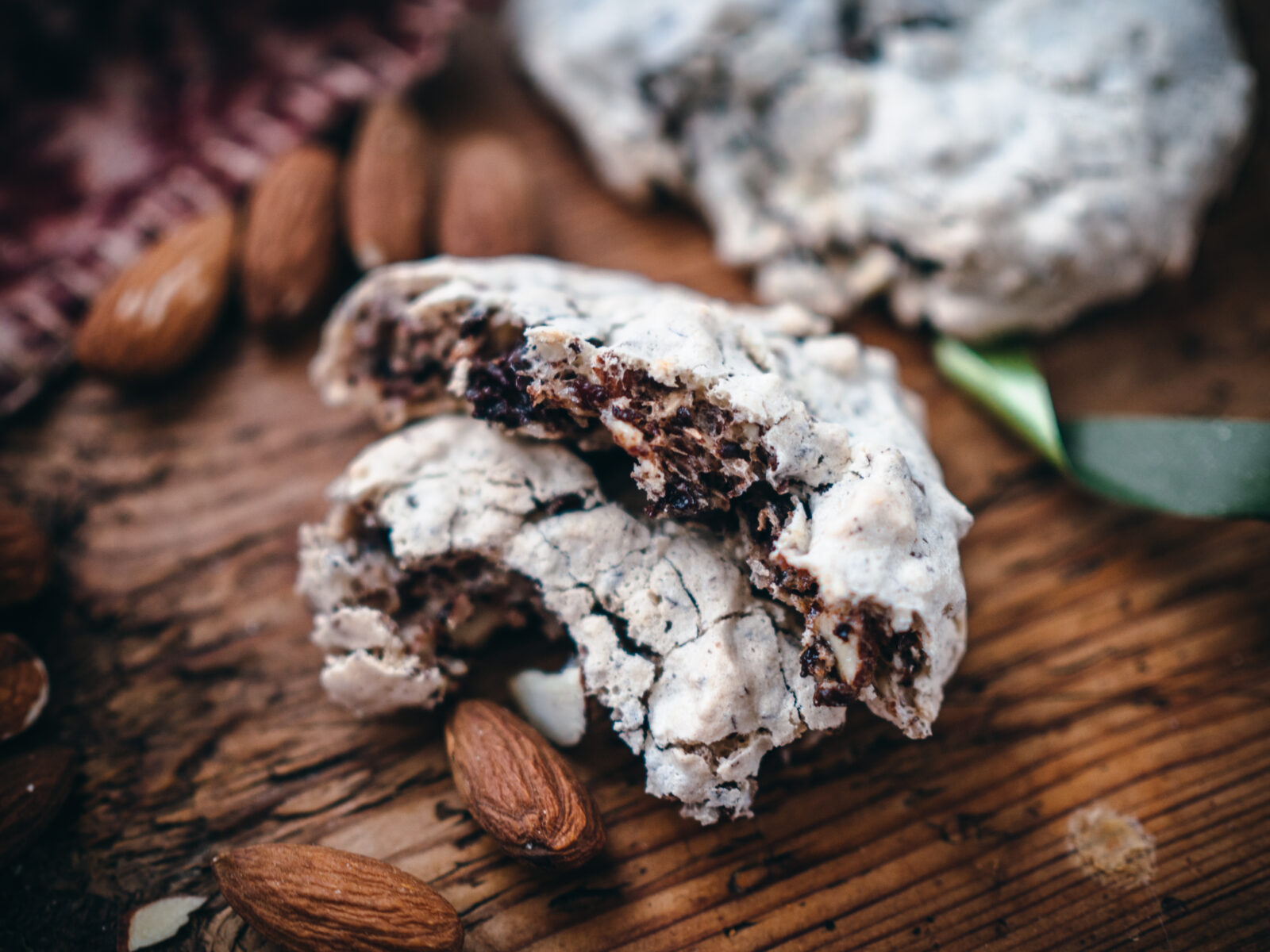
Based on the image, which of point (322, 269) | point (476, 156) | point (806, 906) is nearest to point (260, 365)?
point (322, 269)

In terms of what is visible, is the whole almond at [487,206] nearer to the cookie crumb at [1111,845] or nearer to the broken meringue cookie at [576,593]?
the broken meringue cookie at [576,593]

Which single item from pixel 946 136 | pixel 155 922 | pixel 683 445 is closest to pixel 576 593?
pixel 683 445

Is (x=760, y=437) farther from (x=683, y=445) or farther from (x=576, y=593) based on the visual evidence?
(x=576, y=593)

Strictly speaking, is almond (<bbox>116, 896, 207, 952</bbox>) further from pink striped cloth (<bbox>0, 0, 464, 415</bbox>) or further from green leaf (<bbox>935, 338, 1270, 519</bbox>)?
green leaf (<bbox>935, 338, 1270, 519</bbox>)

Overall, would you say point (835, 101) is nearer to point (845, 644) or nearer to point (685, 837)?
point (845, 644)

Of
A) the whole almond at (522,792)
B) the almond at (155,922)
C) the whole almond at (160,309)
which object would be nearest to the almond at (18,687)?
the almond at (155,922)

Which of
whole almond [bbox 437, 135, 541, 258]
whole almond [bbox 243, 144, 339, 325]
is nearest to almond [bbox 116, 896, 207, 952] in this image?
whole almond [bbox 243, 144, 339, 325]
